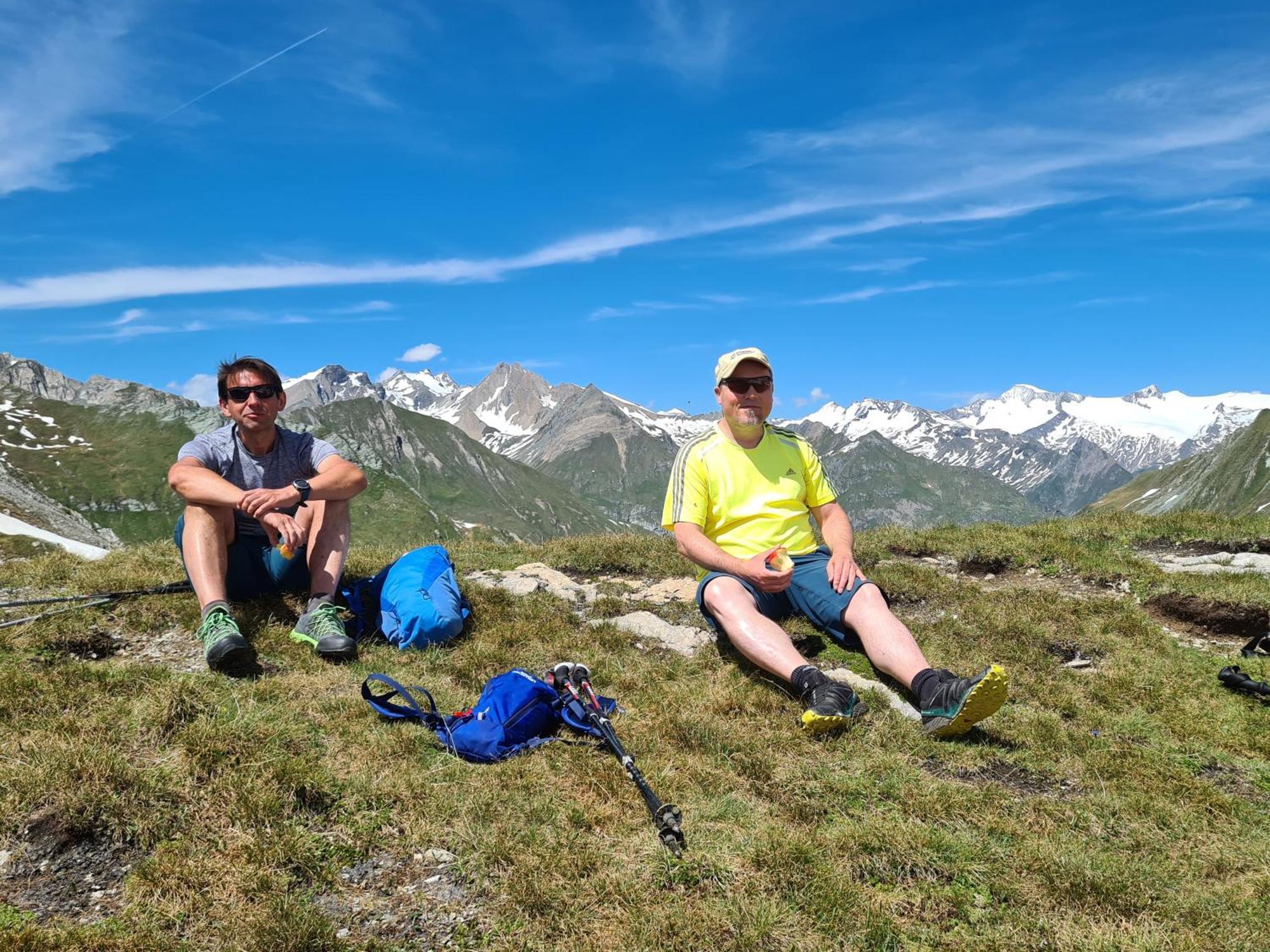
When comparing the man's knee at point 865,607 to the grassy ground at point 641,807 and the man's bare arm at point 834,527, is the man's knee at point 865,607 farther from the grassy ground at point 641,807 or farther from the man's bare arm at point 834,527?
the grassy ground at point 641,807

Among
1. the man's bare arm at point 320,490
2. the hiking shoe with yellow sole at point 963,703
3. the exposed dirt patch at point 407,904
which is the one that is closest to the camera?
the exposed dirt patch at point 407,904

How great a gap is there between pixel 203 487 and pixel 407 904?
581cm

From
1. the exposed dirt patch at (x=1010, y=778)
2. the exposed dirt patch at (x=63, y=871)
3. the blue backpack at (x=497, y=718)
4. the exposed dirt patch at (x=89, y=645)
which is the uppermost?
the exposed dirt patch at (x=89, y=645)

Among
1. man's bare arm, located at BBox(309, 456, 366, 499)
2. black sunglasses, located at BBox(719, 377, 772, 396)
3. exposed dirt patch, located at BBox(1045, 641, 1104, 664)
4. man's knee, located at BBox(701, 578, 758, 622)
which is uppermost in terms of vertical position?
black sunglasses, located at BBox(719, 377, 772, 396)

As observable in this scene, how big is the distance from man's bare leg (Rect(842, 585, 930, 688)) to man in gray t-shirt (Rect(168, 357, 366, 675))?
228 inches

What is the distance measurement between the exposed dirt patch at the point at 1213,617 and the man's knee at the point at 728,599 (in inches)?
284

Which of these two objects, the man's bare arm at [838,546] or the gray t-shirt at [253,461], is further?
the gray t-shirt at [253,461]

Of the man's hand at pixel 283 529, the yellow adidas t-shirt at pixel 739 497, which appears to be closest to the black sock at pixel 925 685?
the yellow adidas t-shirt at pixel 739 497

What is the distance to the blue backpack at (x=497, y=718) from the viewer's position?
6.45m

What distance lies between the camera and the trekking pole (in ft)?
16.9

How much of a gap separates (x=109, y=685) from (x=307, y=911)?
4008 millimetres

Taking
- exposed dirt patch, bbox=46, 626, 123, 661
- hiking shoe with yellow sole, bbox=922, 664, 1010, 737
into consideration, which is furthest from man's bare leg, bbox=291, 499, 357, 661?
hiking shoe with yellow sole, bbox=922, 664, 1010, 737

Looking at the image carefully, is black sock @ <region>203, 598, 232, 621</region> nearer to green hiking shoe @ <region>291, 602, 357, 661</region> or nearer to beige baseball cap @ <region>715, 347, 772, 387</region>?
green hiking shoe @ <region>291, 602, 357, 661</region>

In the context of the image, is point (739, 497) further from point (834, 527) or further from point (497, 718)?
point (497, 718)
